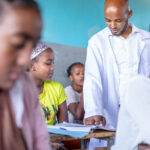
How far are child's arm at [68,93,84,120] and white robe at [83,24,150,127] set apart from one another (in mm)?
484

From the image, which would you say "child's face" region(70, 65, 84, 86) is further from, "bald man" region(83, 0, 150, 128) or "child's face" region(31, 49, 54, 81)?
"child's face" region(31, 49, 54, 81)

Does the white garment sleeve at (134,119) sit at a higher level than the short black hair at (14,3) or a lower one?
lower

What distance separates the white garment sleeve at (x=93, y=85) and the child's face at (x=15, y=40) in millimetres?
1569

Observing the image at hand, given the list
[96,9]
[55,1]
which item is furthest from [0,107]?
[96,9]

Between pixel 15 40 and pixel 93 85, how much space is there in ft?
5.79

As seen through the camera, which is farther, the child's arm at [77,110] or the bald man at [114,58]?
the child's arm at [77,110]

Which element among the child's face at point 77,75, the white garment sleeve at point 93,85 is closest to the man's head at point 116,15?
the white garment sleeve at point 93,85

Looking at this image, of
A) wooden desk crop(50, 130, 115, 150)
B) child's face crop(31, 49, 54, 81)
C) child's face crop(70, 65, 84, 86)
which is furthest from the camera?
child's face crop(70, 65, 84, 86)

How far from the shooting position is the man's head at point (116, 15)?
2.51 meters

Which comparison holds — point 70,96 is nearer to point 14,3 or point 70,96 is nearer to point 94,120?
point 94,120

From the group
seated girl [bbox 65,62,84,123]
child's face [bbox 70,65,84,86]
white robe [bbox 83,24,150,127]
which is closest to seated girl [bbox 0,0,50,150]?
white robe [bbox 83,24,150,127]

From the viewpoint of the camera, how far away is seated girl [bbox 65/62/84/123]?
10.6ft

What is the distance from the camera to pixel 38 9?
85cm

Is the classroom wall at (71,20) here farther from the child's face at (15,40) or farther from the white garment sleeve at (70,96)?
the child's face at (15,40)
